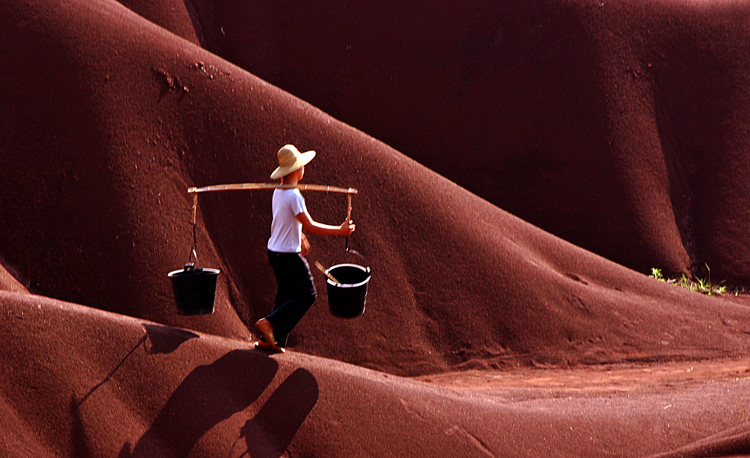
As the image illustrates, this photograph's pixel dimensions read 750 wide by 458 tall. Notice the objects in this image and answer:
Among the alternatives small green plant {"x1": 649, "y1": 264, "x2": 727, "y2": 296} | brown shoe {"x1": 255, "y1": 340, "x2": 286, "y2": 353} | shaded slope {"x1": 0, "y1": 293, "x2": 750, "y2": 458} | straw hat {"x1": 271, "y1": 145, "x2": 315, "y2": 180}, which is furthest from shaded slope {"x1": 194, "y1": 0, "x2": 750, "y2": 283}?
brown shoe {"x1": 255, "y1": 340, "x2": 286, "y2": 353}

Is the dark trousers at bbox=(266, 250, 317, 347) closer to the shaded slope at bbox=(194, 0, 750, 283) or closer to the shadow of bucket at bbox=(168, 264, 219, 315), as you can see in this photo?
the shadow of bucket at bbox=(168, 264, 219, 315)

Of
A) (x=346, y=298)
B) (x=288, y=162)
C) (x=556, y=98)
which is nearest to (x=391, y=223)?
(x=346, y=298)

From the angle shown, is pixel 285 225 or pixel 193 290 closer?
pixel 285 225

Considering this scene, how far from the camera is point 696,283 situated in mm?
11102

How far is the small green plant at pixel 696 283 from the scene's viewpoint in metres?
10.7

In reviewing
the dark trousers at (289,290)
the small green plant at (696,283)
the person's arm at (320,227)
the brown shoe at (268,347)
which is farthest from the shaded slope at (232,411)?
the small green plant at (696,283)

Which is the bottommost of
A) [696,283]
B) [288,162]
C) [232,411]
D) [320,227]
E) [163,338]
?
[696,283]

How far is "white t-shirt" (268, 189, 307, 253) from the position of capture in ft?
15.1

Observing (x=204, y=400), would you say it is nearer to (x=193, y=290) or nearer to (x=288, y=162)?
(x=193, y=290)

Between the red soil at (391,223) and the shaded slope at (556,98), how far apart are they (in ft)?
0.13

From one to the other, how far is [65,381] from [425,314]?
395 centimetres

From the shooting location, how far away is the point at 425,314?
287 inches

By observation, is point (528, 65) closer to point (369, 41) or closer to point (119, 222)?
point (369, 41)

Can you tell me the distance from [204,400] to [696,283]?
360 inches
